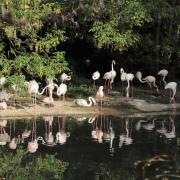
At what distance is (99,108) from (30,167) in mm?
8808

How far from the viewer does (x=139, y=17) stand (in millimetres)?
22422

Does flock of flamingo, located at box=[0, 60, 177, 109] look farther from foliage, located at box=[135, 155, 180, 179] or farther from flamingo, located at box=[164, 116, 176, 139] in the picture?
foliage, located at box=[135, 155, 180, 179]

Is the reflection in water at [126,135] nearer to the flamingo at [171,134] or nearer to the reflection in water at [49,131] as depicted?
the flamingo at [171,134]

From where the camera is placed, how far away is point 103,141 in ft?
52.9

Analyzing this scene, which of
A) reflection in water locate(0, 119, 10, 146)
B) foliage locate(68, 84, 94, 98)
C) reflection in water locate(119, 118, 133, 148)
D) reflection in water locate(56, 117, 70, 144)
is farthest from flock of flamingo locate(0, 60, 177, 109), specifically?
reflection in water locate(119, 118, 133, 148)

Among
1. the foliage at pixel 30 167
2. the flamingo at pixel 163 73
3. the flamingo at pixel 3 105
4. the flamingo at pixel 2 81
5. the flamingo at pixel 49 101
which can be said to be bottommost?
the foliage at pixel 30 167

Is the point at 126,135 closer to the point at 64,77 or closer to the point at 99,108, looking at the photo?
the point at 99,108

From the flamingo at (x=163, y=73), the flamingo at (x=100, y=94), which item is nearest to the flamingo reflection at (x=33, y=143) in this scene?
the flamingo at (x=100, y=94)

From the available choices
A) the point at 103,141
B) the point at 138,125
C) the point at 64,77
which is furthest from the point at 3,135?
the point at 64,77

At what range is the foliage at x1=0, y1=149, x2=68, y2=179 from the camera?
1255 centimetres

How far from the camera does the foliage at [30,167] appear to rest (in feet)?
41.2

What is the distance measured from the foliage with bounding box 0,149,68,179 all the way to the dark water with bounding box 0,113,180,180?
0.84ft

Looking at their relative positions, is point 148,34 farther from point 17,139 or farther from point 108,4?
point 17,139

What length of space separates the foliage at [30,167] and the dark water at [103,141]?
255 mm
